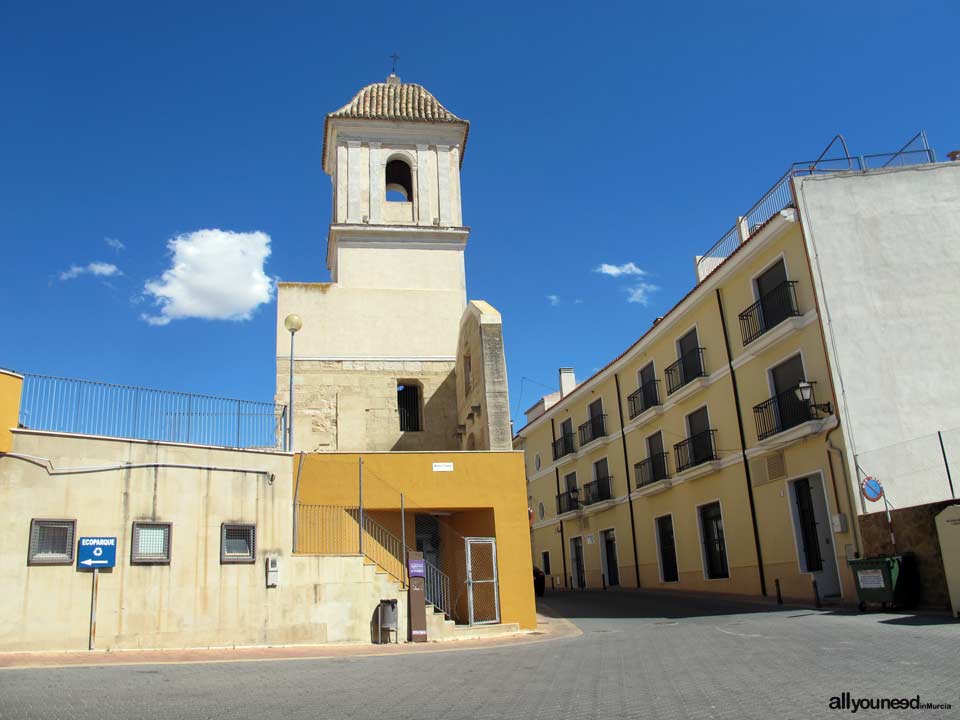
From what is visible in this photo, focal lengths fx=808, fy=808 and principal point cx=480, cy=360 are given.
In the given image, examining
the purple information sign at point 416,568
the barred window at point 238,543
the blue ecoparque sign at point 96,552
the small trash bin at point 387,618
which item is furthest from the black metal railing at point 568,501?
the blue ecoparque sign at point 96,552

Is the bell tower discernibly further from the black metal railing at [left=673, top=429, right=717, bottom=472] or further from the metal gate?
the black metal railing at [left=673, top=429, right=717, bottom=472]

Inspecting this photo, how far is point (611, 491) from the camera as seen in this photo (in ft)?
109

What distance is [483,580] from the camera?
→ 17812 millimetres

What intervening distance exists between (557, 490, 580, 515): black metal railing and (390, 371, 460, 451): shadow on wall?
13.2m

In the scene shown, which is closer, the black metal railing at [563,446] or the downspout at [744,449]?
the downspout at [744,449]

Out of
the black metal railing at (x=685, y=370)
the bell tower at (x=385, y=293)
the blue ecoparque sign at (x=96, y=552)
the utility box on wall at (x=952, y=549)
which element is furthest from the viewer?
the black metal railing at (x=685, y=370)

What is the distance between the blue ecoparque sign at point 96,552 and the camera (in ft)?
44.2

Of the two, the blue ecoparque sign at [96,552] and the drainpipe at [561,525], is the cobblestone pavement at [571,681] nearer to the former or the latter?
the blue ecoparque sign at [96,552]

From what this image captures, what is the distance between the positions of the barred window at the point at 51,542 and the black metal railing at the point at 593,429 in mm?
23301

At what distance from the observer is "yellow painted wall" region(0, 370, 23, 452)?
13.1 m

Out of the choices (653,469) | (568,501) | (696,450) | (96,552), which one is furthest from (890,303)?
(568,501)

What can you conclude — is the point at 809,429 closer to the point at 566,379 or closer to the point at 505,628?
the point at 505,628

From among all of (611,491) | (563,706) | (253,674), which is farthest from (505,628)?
(611,491)

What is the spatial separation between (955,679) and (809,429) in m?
12.8
